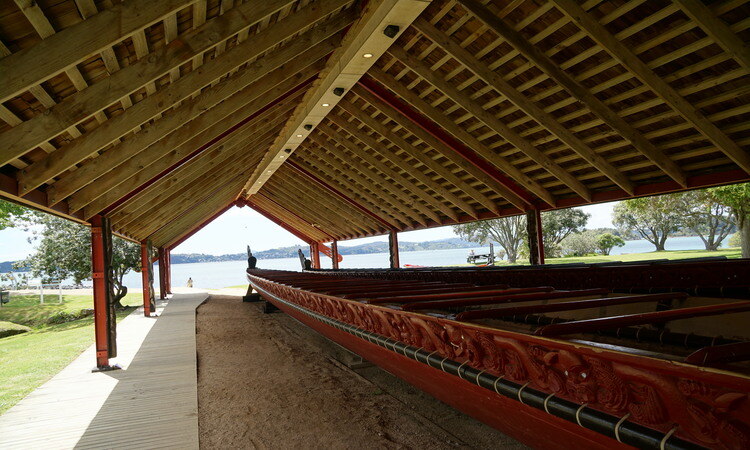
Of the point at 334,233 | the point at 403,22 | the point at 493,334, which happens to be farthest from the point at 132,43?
the point at 334,233

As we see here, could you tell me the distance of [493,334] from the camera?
97.4 inches

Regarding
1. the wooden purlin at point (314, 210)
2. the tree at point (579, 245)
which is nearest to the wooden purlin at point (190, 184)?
the wooden purlin at point (314, 210)

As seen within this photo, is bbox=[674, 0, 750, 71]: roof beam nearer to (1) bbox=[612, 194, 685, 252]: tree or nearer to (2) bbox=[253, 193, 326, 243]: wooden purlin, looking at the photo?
(1) bbox=[612, 194, 685, 252]: tree

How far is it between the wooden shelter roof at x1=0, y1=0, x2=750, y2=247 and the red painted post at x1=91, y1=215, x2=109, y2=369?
1.53ft

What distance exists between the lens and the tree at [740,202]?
477 inches

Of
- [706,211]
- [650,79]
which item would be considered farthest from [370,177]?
[706,211]

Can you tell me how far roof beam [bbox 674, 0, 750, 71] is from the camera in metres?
5.27

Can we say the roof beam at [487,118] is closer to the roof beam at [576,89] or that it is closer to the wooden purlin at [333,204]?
the roof beam at [576,89]

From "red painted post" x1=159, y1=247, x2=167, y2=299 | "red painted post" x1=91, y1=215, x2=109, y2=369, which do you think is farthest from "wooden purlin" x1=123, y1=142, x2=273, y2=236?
"red painted post" x1=159, y1=247, x2=167, y2=299

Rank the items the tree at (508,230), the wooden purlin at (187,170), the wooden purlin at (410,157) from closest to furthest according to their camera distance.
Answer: the wooden purlin at (187,170) → the wooden purlin at (410,157) → the tree at (508,230)

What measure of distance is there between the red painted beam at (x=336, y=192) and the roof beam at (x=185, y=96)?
33.4 ft

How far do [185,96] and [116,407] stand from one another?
11.9ft

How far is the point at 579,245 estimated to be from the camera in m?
38.3

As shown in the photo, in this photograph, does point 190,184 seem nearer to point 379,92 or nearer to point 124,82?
point 379,92
